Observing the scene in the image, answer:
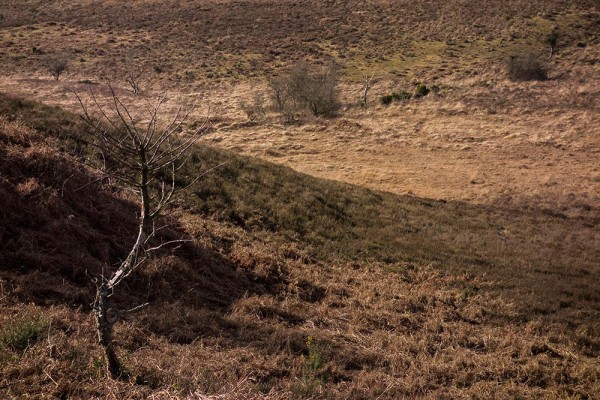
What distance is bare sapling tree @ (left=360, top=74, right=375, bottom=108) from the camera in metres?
42.6

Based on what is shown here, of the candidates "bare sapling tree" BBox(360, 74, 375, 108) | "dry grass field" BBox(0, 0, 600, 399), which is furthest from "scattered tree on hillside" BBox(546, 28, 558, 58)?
"bare sapling tree" BBox(360, 74, 375, 108)

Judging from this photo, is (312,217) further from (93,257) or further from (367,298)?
(93,257)

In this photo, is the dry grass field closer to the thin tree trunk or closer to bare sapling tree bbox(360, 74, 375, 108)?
the thin tree trunk

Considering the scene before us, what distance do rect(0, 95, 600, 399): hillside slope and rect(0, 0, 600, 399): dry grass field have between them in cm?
4

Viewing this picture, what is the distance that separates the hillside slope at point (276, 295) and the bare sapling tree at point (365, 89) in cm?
2662

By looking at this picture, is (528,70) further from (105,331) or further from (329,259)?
(105,331)

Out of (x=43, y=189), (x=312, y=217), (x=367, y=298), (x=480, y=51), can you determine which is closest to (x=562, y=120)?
(x=480, y=51)

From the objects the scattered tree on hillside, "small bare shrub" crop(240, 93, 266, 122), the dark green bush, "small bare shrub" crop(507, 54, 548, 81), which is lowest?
"small bare shrub" crop(240, 93, 266, 122)

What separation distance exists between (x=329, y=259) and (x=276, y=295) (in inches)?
129

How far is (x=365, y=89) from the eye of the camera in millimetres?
43594

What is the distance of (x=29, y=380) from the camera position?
5.05 m

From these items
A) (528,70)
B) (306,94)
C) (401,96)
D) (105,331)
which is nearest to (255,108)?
(306,94)

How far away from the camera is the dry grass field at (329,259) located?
657 centimetres

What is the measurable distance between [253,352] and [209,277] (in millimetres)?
3476
